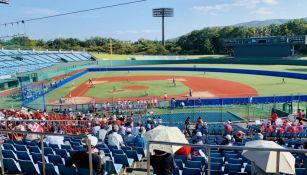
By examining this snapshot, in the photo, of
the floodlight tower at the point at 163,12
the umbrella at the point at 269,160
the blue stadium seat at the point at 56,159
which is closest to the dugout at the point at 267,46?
the floodlight tower at the point at 163,12

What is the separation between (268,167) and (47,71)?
174 feet

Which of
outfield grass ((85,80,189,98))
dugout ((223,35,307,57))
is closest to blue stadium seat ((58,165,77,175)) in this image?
outfield grass ((85,80,189,98))

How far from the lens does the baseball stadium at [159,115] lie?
20.5ft

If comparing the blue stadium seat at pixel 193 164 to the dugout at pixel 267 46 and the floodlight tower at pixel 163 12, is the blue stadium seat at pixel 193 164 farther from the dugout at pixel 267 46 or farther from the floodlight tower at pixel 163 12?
the floodlight tower at pixel 163 12

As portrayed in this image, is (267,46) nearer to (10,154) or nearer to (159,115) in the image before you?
(159,115)

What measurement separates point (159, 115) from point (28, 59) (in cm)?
4654

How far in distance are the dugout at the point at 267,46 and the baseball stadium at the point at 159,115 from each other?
0.28m

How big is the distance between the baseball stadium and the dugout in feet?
0.91

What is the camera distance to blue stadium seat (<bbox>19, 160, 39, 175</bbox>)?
766cm

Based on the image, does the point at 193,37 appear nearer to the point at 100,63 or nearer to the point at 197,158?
the point at 100,63

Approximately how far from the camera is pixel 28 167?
772 cm

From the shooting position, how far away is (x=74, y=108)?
1151 inches

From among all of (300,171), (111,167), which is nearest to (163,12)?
(111,167)

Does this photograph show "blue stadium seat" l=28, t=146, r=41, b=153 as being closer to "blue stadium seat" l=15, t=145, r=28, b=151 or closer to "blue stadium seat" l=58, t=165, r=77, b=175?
"blue stadium seat" l=15, t=145, r=28, b=151
